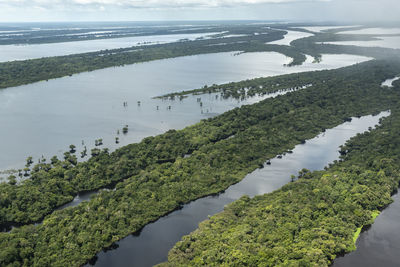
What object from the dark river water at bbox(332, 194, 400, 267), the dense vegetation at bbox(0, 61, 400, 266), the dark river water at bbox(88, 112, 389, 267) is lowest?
the dark river water at bbox(332, 194, 400, 267)

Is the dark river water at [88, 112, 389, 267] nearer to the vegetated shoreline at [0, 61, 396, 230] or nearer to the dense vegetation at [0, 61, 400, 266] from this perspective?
the dense vegetation at [0, 61, 400, 266]

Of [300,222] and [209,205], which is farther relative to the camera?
[209,205]

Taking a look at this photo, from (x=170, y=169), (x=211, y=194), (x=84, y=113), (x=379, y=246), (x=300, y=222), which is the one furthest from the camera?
(x=84, y=113)

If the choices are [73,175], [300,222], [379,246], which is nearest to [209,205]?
[300,222]

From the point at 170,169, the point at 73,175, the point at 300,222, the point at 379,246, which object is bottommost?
the point at 379,246

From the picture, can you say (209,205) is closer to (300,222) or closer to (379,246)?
(300,222)

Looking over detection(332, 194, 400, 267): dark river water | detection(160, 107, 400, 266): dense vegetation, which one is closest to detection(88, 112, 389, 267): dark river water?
detection(160, 107, 400, 266): dense vegetation

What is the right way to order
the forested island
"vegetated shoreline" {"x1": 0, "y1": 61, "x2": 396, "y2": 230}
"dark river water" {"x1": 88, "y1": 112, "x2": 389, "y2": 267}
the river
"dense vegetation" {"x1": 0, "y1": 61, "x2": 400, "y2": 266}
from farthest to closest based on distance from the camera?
1. the river
2. "vegetated shoreline" {"x1": 0, "y1": 61, "x2": 396, "y2": 230}
3. "dark river water" {"x1": 88, "y1": 112, "x2": 389, "y2": 267}
4. "dense vegetation" {"x1": 0, "y1": 61, "x2": 400, "y2": 266}
5. the forested island
